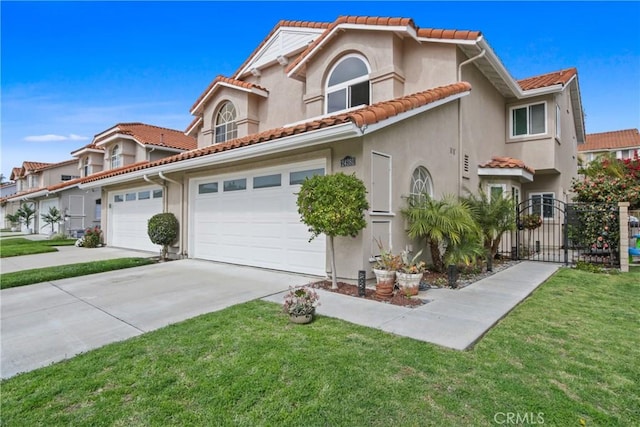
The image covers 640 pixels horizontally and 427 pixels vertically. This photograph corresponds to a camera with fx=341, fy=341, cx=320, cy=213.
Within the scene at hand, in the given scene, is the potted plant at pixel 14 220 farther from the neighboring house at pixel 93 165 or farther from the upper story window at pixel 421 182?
the upper story window at pixel 421 182

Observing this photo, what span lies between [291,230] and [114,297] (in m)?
4.05

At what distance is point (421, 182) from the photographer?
360 inches

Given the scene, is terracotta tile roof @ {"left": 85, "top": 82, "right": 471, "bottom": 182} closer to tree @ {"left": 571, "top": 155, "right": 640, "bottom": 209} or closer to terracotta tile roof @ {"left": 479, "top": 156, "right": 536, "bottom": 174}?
terracotta tile roof @ {"left": 479, "top": 156, "right": 536, "bottom": 174}

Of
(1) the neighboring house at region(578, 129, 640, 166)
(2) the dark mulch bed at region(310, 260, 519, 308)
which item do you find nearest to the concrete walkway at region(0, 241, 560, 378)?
(2) the dark mulch bed at region(310, 260, 519, 308)

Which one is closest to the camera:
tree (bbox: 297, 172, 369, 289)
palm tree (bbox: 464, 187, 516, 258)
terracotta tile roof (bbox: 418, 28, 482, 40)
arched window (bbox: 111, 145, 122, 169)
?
tree (bbox: 297, 172, 369, 289)

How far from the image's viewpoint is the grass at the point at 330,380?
9.35 feet

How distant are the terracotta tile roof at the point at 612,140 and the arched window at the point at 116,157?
41996 millimetres

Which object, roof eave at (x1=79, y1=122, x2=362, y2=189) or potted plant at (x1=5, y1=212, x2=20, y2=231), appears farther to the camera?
potted plant at (x1=5, y1=212, x2=20, y2=231)

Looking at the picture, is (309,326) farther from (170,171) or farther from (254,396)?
(170,171)

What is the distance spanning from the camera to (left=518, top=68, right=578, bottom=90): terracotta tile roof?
13.7 metres

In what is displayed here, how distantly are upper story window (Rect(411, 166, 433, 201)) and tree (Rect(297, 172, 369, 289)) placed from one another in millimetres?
2602

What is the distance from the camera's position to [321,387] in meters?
3.20

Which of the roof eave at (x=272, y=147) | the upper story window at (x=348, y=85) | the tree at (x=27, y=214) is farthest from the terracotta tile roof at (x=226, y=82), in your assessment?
the tree at (x=27, y=214)

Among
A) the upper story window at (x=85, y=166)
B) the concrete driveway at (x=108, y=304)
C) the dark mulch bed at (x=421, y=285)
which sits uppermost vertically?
the upper story window at (x=85, y=166)
